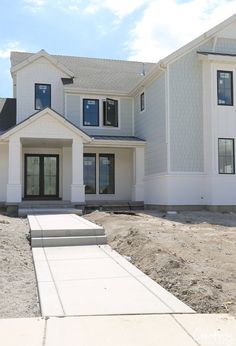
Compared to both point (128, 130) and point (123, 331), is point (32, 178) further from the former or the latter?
point (123, 331)

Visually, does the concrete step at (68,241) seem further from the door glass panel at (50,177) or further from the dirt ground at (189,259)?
the door glass panel at (50,177)

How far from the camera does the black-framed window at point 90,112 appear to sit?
22.2m

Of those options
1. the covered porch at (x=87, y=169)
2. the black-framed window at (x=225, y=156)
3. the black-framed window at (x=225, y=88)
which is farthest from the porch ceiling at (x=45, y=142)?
the black-framed window at (x=225, y=88)

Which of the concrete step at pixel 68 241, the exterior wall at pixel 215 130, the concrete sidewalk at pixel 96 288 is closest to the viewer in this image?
the concrete sidewalk at pixel 96 288

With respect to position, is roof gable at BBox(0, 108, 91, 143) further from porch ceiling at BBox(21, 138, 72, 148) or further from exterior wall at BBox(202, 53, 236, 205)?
exterior wall at BBox(202, 53, 236, 205)

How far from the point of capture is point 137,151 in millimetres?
21266

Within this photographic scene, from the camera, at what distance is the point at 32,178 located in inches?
856

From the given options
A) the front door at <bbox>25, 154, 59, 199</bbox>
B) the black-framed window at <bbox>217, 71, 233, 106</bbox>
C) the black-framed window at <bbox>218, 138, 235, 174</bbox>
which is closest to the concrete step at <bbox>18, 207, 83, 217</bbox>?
the front door at <bbox>25, 154, 59, 199</bbox>

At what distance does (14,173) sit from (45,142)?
2668 mm

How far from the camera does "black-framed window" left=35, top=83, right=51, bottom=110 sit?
73.0 ft

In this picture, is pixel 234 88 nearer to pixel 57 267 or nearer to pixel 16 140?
pixel 16 140

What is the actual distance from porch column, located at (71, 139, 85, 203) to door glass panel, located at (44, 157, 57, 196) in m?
3.13

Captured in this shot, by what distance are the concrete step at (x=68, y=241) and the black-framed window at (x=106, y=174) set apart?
12301 mm

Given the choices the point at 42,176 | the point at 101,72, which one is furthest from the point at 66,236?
the point at 101,72
